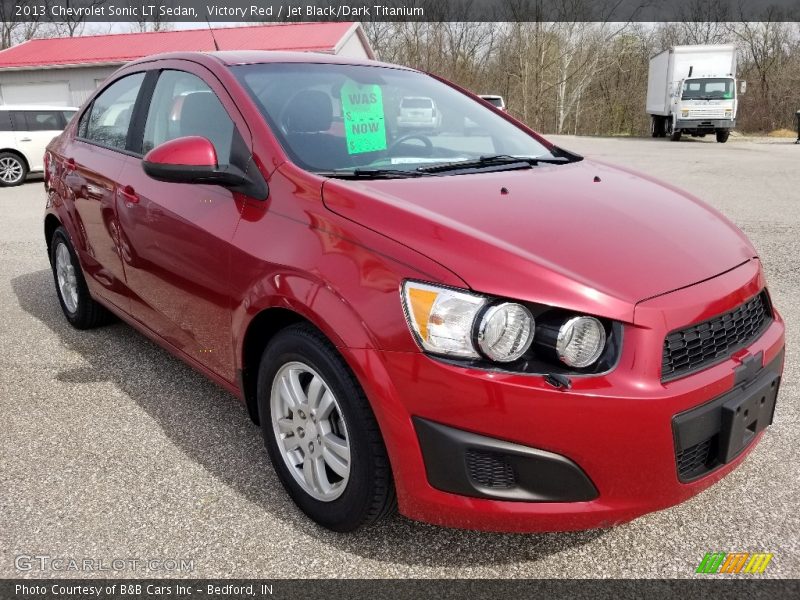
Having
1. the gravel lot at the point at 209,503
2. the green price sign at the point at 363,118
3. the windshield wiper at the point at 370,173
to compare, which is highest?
the green price sign at the point at 363,118

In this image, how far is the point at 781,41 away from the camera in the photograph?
137 ft

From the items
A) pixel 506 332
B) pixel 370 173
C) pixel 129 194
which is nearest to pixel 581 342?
pixel 506 332

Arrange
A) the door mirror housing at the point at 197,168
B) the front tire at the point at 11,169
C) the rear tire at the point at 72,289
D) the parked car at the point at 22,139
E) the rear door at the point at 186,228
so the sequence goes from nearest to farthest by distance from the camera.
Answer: the door mirror housing at the point at 197,168
the rear door at the point at 186,228
the rear tire at the point at 72,289
the parked car at the point at 22,139
the front tire at the point at 11,169

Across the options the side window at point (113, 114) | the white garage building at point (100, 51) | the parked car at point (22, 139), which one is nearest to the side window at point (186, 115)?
the side window at point (113, 114)

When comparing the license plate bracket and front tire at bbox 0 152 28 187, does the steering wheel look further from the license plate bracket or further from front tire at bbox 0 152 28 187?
front tire at bbox 0 152 28 187

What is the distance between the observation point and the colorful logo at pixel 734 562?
6.95 ft

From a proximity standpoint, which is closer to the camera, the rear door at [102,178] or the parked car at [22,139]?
Answer: the rear door at [102,178]

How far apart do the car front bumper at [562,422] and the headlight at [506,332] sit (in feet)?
0.21

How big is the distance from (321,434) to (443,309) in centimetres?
69

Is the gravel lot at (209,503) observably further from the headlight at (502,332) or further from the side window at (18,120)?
the side window at (18,120)

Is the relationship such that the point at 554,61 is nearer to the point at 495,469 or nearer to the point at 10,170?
the point at 10,170

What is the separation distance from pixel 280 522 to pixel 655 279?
1492 mm

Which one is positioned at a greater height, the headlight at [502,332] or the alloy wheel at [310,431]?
the headlight at [502,332]

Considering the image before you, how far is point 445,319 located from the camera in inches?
71.7
